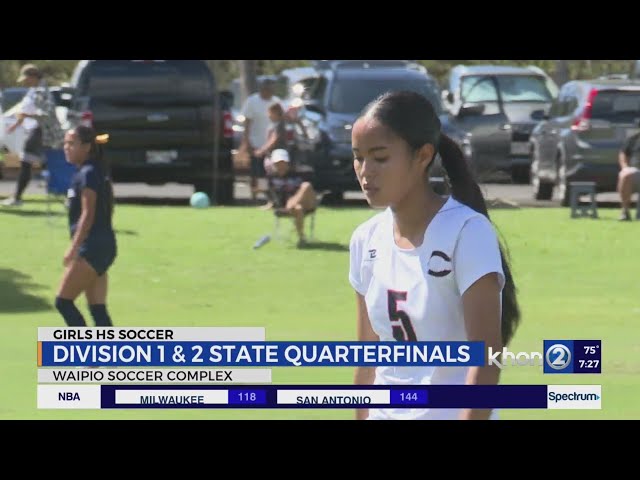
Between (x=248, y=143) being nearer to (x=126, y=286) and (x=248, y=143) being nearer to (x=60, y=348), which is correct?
(x=126, y=286)

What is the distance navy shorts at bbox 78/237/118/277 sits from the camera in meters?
9.66

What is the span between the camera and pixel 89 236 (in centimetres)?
965

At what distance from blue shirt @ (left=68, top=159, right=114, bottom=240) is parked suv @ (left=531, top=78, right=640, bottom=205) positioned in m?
11.0

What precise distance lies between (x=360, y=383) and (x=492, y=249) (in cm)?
66

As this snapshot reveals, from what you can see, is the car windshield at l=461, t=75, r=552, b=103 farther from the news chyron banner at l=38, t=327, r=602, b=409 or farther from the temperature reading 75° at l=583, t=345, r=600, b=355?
the news chyron banner at l=38, t=327, r=602, b=409

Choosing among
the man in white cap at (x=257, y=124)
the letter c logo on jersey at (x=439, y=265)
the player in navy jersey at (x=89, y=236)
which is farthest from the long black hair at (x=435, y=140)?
the man in white cap at (x=257, y=124)

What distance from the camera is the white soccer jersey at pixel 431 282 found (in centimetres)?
408

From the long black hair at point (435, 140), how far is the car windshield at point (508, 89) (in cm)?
2140

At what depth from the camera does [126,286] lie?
45.0 feet

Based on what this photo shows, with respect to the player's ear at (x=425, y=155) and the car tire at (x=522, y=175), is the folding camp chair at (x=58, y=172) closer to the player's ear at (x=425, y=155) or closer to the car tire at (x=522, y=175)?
the car tire at (x=522, y=175)

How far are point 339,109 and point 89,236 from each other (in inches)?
434

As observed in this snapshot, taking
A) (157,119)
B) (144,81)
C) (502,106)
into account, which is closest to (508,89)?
(502,106)

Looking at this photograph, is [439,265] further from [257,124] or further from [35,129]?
[257,124]
